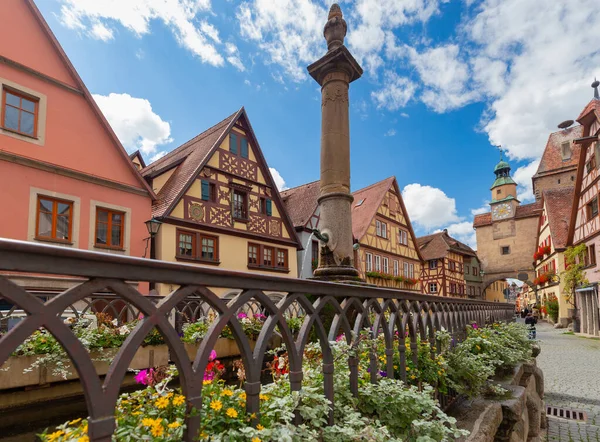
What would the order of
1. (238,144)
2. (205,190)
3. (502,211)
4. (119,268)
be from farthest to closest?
1. (502,211)
2. (238,144)
3. (205,190)
4. (119,268)

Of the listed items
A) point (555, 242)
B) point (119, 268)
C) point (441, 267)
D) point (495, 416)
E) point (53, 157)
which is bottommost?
point (495, 416)

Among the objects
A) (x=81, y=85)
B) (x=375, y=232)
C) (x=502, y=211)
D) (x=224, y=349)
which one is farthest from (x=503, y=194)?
(x=224, y=349)

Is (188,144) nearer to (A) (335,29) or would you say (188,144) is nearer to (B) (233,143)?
(B) (233,143)

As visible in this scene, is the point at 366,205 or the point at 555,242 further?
the point at 555,242

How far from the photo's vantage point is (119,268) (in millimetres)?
1147

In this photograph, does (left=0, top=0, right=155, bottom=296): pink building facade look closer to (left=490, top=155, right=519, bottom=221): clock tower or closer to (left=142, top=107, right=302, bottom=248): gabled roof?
(left=142, top=107, right=302, bottom=248): gabled roof

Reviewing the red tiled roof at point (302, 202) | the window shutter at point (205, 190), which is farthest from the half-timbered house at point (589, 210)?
the window shutter at point (205, 190)

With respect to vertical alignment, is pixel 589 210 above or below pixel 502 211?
below

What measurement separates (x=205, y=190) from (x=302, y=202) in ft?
28.7

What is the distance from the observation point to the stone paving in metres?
6.20

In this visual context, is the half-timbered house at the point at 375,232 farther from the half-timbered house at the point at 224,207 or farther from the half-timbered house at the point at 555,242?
the half-timbered house at the point at 555,242

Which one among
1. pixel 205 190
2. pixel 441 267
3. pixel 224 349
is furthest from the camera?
pixel 441 267

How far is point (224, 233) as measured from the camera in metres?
16.1

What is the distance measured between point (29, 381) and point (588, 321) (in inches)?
981
